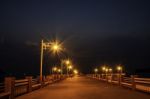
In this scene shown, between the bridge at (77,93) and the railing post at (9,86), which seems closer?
the railing post at (9,86)

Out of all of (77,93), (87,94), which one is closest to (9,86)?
(87,94)

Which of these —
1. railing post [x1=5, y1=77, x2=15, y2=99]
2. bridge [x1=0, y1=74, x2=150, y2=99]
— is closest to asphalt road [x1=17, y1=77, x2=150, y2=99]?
bridge [x1=0, y1=74, x2=150, y2=99]

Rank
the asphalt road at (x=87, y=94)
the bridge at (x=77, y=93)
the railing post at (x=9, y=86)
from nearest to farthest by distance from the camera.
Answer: the railing post at (x=9, y=86) → the asphalt road at (x=87, y=94) → the bridge at (x=77, y=93)

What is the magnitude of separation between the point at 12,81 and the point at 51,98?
248cm

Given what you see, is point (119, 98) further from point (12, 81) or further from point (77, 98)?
point (12, 81)

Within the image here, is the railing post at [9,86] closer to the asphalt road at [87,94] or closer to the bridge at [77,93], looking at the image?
the bridge at [77,93]

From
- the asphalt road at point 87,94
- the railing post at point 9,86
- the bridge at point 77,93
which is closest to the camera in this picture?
the railing post at point 9,86

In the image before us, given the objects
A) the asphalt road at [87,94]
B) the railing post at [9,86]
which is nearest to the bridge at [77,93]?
the asphalt road at [87,94]

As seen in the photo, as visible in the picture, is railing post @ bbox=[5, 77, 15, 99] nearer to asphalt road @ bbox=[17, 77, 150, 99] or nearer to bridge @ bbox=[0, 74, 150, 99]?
bridge @ bbox=[0, 74, 150, 99]

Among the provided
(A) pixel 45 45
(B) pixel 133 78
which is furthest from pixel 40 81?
(B) pixel 133 78

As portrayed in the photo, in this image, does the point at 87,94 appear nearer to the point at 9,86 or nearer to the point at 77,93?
the point at 77,93

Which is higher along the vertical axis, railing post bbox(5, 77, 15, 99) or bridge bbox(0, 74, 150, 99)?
railing post bbox(5, 77, 15, 99)

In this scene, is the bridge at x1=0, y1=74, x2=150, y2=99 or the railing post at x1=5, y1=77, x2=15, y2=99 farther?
the bridge at x1=0, y1=74, x2=150, y2=99

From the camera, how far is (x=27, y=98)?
15.3 metres
